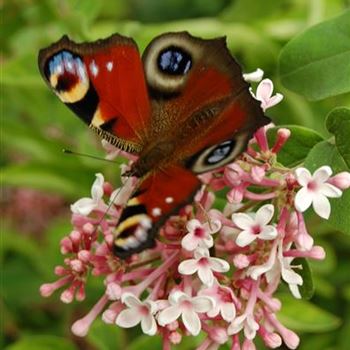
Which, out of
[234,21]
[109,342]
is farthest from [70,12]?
[109,342]

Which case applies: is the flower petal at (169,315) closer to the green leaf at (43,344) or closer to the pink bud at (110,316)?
the pink bud at (110,316)

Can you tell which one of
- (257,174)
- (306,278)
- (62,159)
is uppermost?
(257,174)

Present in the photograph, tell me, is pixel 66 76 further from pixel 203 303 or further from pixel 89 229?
pixel 203 303

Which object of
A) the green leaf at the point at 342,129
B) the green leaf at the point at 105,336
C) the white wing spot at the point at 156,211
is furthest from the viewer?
the green leaf at the point at 105,336

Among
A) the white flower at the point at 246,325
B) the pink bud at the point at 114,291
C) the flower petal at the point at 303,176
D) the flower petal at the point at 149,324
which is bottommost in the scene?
the white flower at the point at 246,325

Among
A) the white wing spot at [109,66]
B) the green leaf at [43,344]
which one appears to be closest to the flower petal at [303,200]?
the white wing spot at [109,66]

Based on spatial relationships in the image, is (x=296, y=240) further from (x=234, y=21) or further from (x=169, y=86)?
(x=234, y=21)

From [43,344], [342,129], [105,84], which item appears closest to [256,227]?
[342,129]
